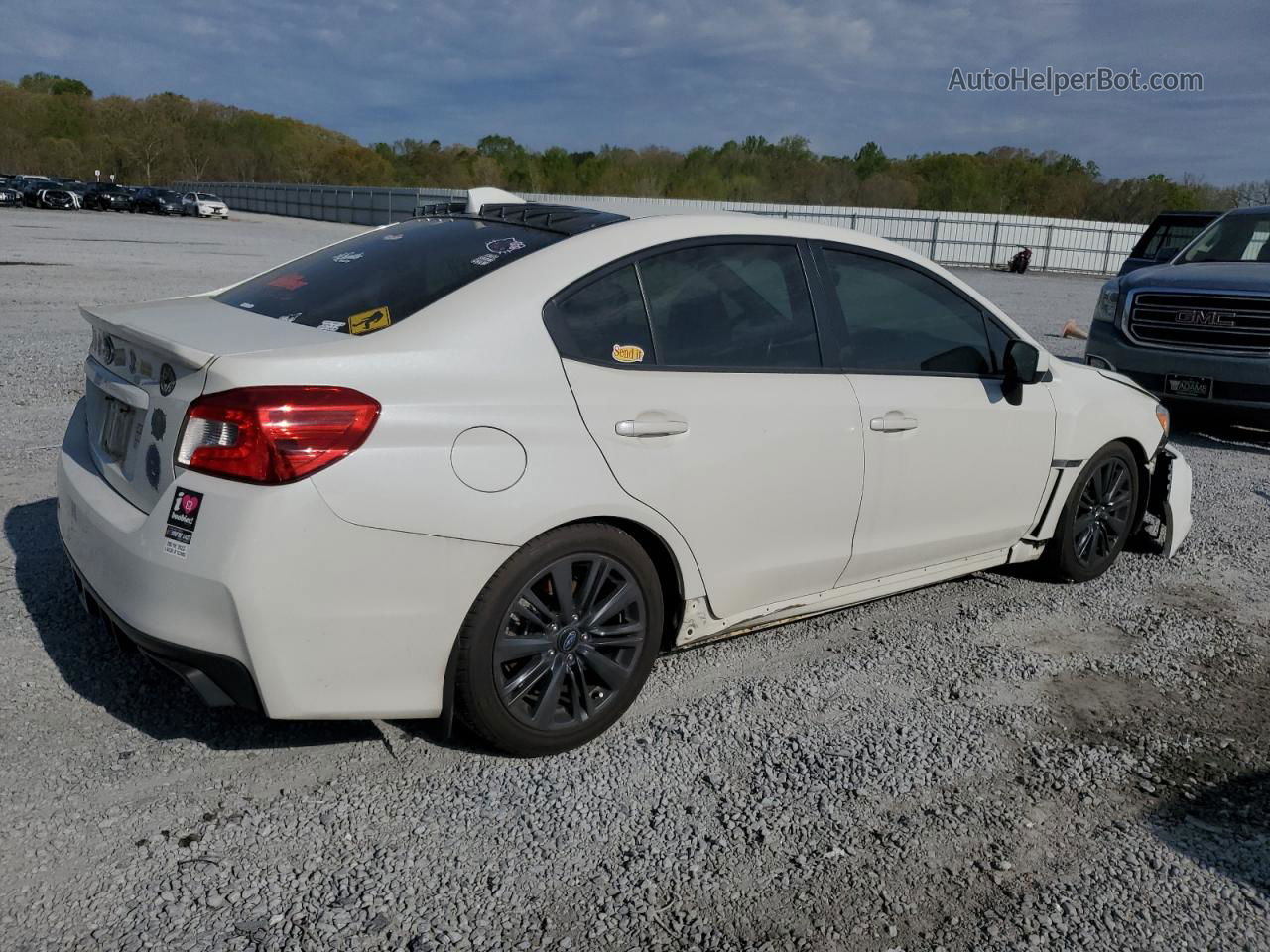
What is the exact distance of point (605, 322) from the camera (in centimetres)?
345

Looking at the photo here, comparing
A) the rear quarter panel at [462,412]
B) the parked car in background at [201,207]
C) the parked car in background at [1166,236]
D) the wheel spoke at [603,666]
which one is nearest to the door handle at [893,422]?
the rear quarter panel at [462,412]

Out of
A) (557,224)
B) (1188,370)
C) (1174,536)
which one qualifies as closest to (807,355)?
(557,224)

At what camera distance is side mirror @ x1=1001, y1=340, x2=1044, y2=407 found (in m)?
4.48

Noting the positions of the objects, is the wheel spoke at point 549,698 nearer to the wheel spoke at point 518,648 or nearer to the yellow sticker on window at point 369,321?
the wheel spoke at point 518,648

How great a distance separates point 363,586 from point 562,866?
90 centimetres

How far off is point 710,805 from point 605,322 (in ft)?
4.91

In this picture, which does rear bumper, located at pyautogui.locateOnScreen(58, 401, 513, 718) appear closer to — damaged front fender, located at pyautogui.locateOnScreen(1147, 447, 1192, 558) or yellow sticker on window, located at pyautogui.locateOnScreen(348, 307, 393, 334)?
yellow sticker on window, located at pyautogui.locateOnScreen(348, 307, 393, 334)

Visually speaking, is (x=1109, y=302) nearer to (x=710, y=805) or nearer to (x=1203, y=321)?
(x=1203, y=321)

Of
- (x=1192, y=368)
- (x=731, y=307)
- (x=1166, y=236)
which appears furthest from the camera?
(x=1166, y=236)

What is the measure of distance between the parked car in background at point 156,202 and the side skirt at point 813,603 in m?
59.8

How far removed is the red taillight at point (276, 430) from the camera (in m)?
2.80

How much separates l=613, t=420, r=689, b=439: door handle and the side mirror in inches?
68.4

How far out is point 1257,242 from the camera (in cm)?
994

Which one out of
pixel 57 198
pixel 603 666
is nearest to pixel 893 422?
pixel 603 666
